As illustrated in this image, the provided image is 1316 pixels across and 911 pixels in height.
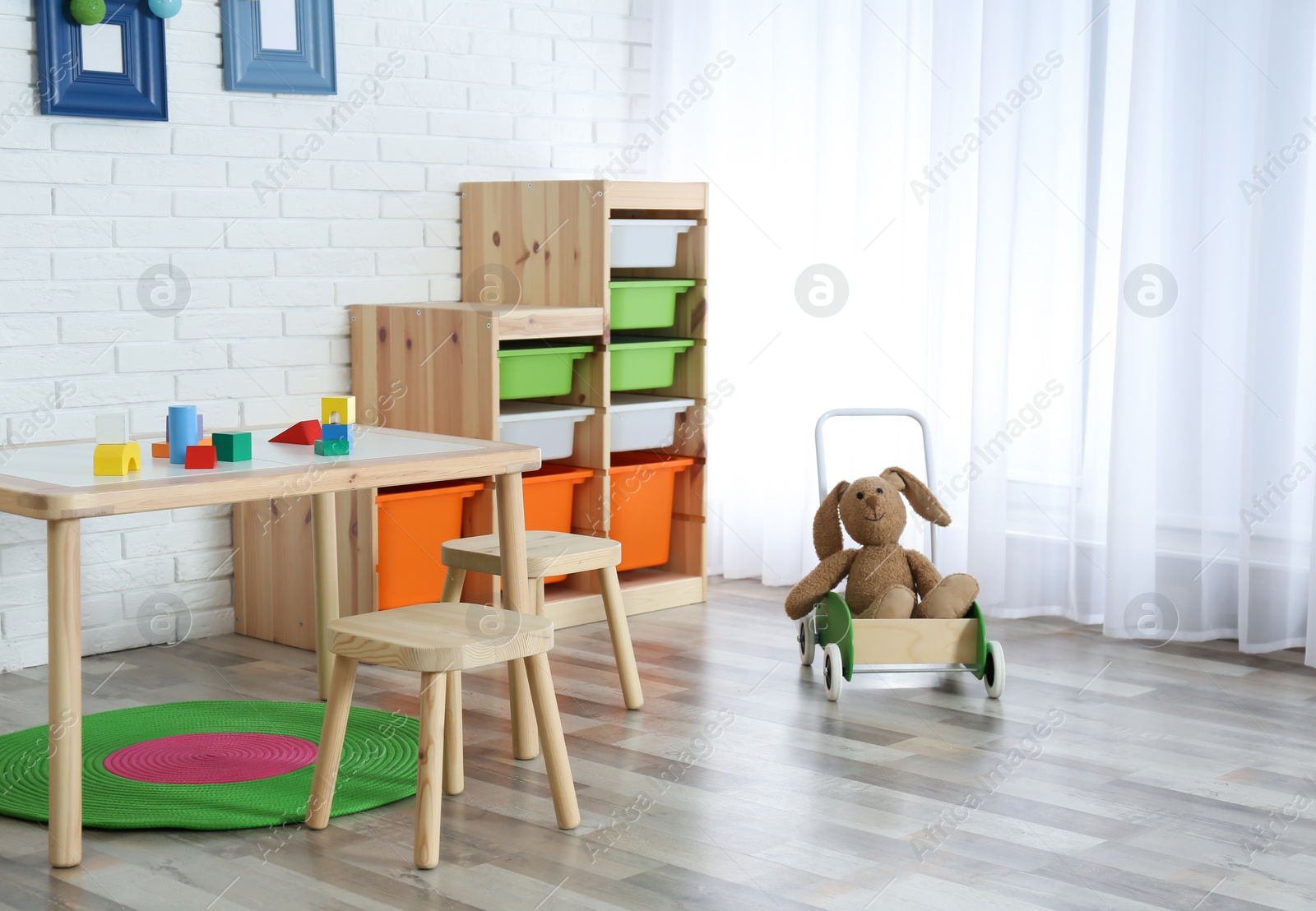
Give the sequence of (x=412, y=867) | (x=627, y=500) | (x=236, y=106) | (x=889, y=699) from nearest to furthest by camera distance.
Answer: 1. (x=412, y=867)
2. (x=889, y=699)
3. (x=236, y=106)
4. (x=627, y=500)

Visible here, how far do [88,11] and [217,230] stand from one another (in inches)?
24.0

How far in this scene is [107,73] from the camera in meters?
3.47

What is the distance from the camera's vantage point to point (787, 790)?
2.59 meters

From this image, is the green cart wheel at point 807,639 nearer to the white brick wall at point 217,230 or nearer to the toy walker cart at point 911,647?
the toy walker cart at point 911,647

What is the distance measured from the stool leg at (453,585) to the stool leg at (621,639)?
0.31m

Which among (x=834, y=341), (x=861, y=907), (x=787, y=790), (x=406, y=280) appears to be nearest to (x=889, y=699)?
(x=787, y=790)

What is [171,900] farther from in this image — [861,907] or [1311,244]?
[1311,244]

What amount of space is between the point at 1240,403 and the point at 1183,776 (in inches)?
51.3

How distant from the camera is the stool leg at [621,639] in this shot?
10.1ft

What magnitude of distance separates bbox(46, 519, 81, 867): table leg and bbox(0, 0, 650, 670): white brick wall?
1.33 meters

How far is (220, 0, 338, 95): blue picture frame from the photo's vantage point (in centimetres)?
370

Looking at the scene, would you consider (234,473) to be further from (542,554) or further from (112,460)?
(542,554)

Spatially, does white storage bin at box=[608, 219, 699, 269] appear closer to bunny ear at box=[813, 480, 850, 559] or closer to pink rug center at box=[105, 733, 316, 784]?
bunny ear at box=[813, 480, 850, 559]

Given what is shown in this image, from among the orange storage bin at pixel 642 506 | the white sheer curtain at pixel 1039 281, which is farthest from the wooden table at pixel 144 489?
the white sheer curtain at pixel 1039 281
